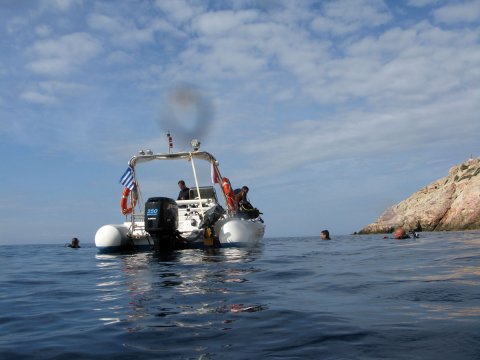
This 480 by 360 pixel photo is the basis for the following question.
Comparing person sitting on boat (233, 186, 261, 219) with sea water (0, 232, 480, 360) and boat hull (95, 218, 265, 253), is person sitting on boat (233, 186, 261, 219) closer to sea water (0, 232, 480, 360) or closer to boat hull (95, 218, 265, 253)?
boat hull (95, 218, 265, 253)

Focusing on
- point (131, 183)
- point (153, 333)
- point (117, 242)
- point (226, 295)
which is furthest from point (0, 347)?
point (131, 183)

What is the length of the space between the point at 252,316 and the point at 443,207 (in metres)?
43.0

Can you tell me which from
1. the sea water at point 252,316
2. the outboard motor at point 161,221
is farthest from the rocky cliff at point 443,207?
the sea water at point 252,316

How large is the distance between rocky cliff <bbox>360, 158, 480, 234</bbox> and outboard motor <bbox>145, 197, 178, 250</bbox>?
32133 millimetres

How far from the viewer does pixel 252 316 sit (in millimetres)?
4344

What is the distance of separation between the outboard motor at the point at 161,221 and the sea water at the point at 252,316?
5.86 m

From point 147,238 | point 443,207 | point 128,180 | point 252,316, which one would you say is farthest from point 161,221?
point 443,207

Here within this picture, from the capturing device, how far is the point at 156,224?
13.6 m

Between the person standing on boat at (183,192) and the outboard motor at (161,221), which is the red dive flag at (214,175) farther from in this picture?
the outboard motor at (161,221)

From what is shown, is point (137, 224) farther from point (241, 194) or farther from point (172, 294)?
Answer: point (172, 294)

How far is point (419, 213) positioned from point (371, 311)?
43.4m

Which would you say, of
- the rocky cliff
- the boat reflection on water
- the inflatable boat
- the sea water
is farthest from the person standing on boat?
the rocky cliff

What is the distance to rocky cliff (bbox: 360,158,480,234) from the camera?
1543 inches

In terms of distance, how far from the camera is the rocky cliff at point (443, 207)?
39.2m
